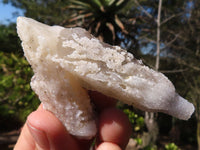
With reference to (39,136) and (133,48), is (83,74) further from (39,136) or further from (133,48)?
(133,48)

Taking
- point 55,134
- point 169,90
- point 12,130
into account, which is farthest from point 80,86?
point 12,130

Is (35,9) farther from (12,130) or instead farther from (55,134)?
(55,134)

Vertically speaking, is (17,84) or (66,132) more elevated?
(66,132)

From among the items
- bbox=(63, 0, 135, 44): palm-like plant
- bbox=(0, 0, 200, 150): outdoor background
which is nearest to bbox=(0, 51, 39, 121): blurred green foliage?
bbox=(0, 0, 200, 150): outdoor background

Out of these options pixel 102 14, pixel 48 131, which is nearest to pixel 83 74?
pixel 48 131

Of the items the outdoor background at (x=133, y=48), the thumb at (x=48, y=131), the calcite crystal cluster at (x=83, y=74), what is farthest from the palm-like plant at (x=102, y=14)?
the thumb at (x=48, y=131)

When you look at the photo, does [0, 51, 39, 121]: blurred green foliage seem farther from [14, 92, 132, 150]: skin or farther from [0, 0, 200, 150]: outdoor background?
[14, 92, 132, 150]: skin
